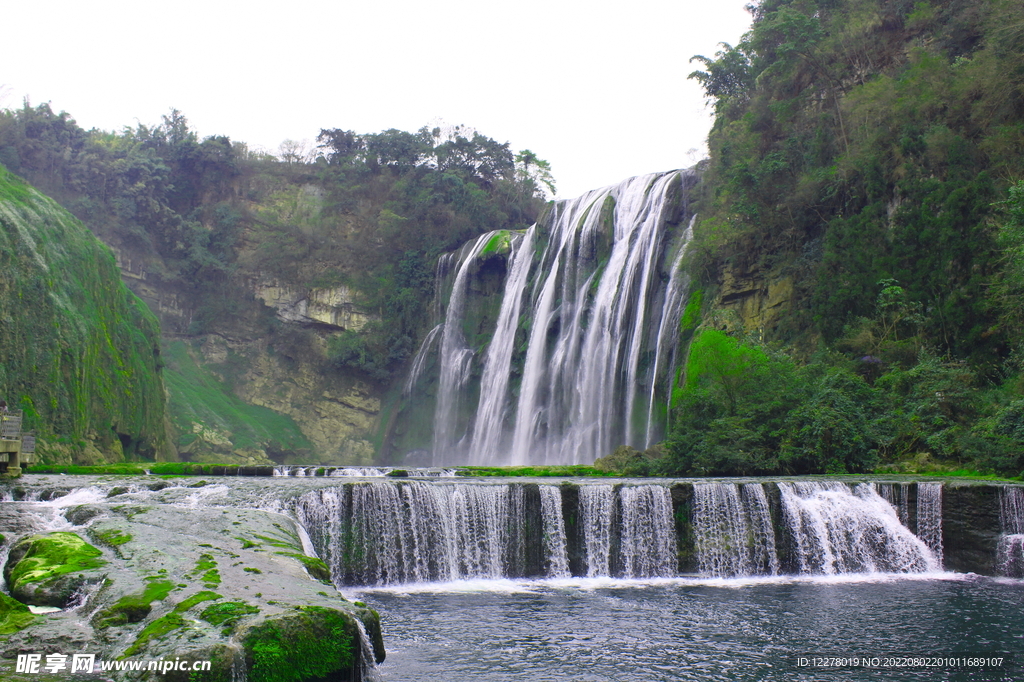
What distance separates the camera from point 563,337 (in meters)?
35.5

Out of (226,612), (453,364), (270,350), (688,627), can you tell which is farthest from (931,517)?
(270,350)

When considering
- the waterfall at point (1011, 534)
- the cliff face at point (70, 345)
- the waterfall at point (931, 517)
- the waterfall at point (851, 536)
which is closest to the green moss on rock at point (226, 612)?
the waterfall at point (851, 536)

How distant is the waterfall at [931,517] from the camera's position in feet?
49.9

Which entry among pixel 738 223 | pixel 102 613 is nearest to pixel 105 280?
pixel 738 223

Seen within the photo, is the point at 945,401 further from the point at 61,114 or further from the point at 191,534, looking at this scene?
the point at 61,114

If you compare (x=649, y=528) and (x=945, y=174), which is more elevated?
(x=945, y=174)

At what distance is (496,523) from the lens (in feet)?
51.0

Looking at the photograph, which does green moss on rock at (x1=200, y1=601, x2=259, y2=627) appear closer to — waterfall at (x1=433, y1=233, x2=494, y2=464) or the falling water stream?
the falling water stream

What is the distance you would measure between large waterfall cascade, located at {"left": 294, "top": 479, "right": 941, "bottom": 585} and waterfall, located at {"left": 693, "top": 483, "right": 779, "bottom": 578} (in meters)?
0.02

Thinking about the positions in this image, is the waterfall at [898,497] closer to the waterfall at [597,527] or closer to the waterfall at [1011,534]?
the waterfall at [1011,534]

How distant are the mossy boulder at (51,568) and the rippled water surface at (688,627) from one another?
129 inches

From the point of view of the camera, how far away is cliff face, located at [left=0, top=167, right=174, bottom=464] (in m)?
27.2

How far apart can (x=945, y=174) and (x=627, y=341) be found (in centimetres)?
1280

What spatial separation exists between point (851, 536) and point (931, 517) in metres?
1.59
